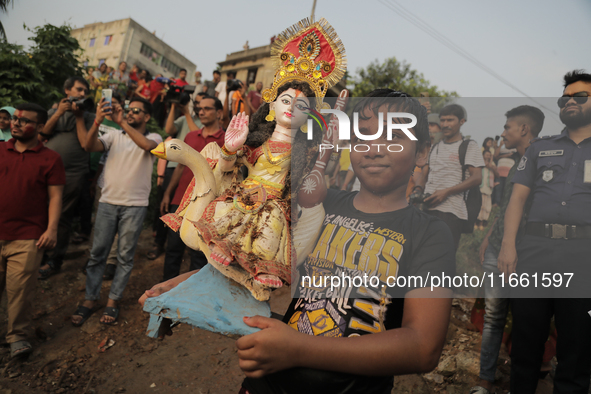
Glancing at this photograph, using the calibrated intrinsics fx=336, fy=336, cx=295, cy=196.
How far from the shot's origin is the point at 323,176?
4.59 ft

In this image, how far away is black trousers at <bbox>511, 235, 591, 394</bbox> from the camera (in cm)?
184

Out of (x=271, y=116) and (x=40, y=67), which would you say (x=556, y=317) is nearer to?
(x=271, y=116)

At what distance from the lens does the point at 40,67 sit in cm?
704

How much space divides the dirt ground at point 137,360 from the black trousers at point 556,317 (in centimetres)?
107

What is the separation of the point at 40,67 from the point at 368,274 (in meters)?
8.67

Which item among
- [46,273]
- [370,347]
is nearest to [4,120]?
[46,273]

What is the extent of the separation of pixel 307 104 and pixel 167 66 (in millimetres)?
31068

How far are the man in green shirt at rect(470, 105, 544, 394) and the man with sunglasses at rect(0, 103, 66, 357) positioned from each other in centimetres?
395

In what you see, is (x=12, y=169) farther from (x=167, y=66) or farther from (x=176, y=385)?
(x=167, y=66)

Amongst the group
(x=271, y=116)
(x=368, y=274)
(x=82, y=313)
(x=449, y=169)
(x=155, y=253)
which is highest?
(x=271, y=116)

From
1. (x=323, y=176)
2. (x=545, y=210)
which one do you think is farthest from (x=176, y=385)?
(x=545, y=210)

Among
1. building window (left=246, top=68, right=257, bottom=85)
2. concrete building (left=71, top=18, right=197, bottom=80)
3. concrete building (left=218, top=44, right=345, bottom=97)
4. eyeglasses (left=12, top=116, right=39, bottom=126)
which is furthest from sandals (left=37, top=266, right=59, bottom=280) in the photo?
concrete building (left=71, top=18, right=197, bottom=80)

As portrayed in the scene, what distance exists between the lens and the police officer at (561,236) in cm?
184

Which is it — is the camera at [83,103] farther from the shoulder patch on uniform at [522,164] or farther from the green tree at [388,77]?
the green tree at [388,77]
